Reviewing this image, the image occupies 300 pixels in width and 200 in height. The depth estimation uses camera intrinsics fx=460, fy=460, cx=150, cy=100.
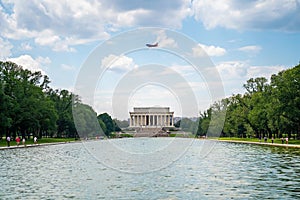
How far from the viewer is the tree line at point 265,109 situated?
2832 inches

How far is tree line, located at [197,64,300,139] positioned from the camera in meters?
71.9

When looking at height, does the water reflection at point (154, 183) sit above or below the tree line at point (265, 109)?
below

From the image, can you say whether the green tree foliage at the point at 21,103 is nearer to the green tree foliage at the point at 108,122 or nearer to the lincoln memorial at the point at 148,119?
the green tree foliage at the point at 108,122

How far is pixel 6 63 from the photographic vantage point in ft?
272

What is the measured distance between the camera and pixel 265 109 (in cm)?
8762

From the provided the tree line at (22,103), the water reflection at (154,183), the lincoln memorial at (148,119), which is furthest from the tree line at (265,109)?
the lincoln memorial at (148,119)

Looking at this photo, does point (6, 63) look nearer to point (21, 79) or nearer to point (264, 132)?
point (21, 79)

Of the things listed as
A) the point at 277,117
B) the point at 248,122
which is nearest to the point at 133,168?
the point at 277,117

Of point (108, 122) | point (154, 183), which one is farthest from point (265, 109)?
point (108, 122)

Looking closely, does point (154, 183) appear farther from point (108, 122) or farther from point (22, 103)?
point (108, 122)

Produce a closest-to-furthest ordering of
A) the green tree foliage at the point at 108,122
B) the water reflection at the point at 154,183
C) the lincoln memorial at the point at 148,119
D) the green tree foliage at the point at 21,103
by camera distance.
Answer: the water reflection at the point at 154,183 < the green tree foliage at the point at 21,103 < the green tree foliage at the point at 108,122 < the lincoln memorial at the point at 148,119

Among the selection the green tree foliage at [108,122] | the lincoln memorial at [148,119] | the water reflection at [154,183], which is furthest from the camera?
the lincoln memorial at [148,119]

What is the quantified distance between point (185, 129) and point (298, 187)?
15274 cm

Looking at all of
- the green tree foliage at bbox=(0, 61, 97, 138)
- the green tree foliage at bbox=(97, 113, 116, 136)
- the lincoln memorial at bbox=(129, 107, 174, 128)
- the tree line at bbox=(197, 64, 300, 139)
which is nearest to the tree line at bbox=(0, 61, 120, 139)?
the green tree foliage at bbox=(0, 61, 97, 138)
